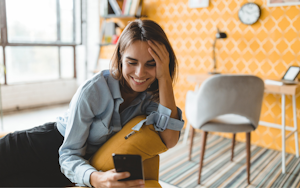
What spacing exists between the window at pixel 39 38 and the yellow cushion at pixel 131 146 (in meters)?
3.55

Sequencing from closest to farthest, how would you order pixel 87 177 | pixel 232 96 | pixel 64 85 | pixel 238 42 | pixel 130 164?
1. pixel 130 164
2. pixel 87 177
3. pixel 232 96
4. pixel 238 42
5. pixel 64 85

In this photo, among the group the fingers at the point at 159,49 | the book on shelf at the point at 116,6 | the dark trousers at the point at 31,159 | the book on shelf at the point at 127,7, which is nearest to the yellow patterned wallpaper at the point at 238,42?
the book on shelf at the point at 127,7

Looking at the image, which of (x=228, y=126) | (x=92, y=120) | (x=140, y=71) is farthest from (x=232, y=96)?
(x=92, y=120)

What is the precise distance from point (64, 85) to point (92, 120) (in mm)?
3886

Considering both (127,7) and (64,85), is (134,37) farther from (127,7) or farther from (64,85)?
(64,85)

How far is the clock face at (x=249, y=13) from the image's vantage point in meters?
2.81

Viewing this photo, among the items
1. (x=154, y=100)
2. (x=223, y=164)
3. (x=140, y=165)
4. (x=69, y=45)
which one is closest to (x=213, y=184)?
(x=223, y=164)

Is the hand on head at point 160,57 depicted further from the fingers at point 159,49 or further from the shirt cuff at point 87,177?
the shirt cuff at point 87,177

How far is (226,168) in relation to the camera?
239cm

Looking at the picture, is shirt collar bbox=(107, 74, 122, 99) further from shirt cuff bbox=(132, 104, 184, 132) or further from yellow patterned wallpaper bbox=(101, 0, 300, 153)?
yellow patterned wallpaper bbox=(101, 0, 300, 153)

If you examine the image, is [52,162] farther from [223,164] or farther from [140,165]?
[223,164]

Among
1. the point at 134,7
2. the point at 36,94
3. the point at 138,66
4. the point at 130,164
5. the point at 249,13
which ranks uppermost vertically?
the point at 134,7

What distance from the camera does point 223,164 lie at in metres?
2.47

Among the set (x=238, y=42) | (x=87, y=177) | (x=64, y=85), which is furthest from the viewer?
(x=64, y=85)
